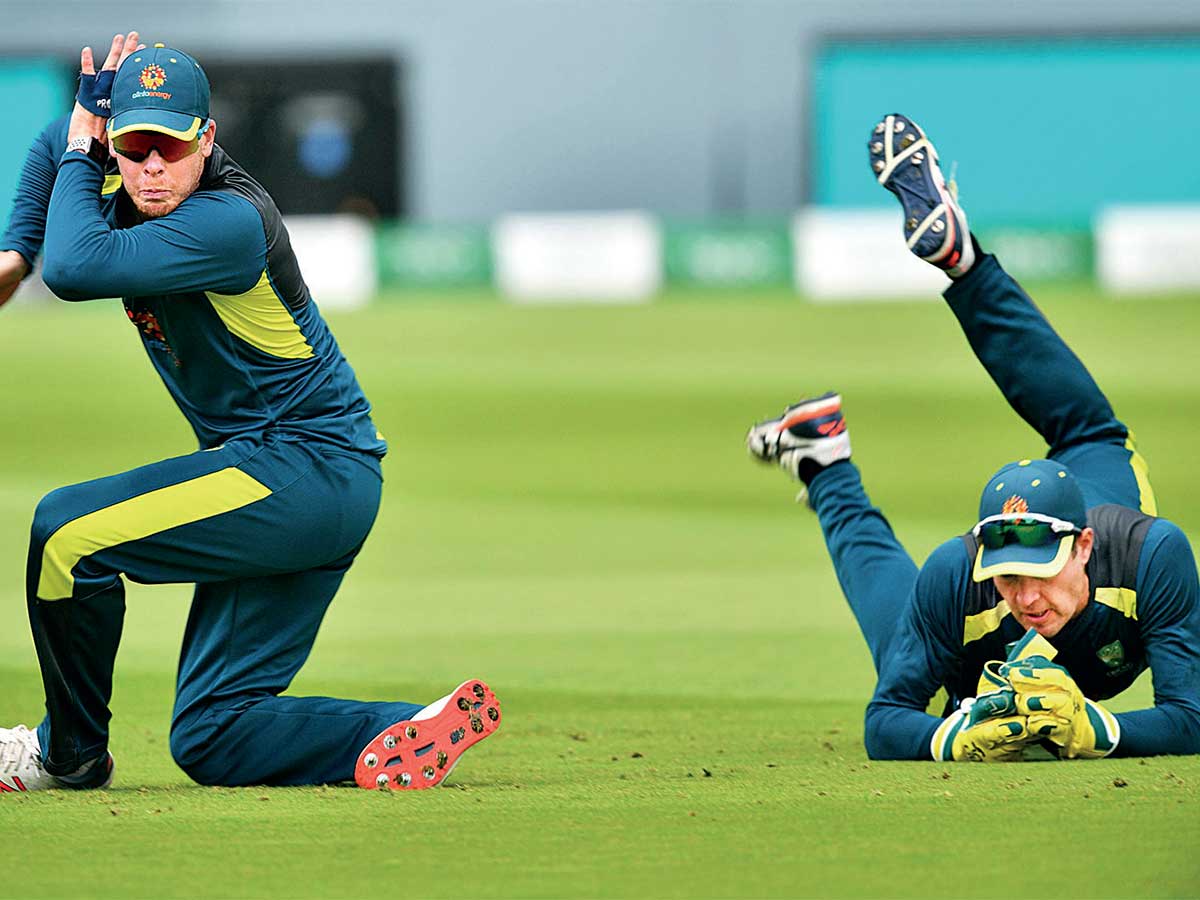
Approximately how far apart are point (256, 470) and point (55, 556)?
549mm

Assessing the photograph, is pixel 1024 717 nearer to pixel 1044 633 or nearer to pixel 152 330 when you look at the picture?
pixel 1044 633

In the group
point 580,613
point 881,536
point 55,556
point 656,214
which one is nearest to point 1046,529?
point 881,536

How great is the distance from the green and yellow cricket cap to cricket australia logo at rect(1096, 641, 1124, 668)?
9.16 feet

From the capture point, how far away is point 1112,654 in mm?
5465

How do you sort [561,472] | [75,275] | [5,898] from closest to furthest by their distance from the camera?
[5,898], [75,275], [561,472]

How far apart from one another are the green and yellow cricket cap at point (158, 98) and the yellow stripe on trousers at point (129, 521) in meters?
0.89

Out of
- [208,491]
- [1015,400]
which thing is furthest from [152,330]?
[1015,400]

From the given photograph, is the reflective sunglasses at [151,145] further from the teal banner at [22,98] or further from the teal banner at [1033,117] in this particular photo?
the teal banner at [22,98]

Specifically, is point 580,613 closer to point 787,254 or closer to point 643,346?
point 643,346

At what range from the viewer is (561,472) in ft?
50.1

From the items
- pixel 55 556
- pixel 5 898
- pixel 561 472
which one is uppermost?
pixel 55 556

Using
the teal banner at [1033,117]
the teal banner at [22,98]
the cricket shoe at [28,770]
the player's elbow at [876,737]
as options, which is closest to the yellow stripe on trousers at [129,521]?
the cricket shoe at [28,770]

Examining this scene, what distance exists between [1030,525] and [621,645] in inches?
140

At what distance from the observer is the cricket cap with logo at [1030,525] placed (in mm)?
5176
